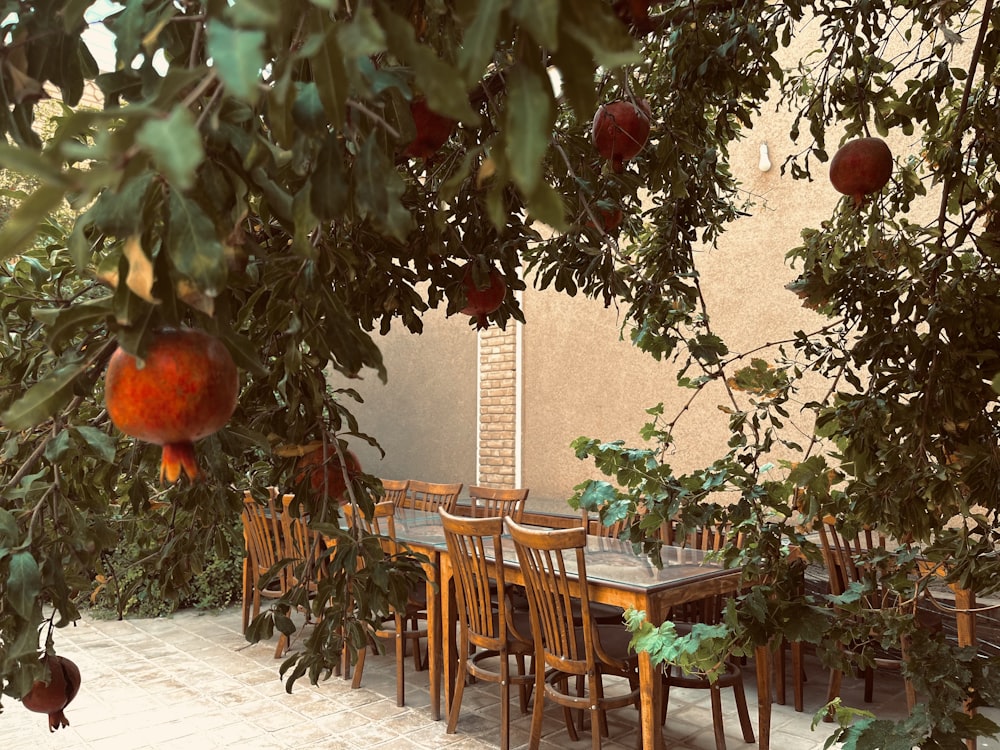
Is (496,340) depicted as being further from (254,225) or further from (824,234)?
(254,225)

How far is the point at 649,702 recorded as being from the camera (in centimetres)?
285

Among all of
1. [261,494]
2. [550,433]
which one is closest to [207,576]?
[550,433]

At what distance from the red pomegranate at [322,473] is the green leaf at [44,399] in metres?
0.66

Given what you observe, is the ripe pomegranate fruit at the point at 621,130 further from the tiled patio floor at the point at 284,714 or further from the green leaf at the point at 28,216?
the tiled patio floor at the point at 284,714

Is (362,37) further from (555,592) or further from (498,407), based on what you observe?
(498,407)

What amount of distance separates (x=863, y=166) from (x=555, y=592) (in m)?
1.87

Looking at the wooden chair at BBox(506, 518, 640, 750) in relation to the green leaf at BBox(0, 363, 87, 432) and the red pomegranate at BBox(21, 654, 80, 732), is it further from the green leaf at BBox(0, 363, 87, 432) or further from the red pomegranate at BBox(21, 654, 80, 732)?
the green leaf at BBox(0, 363, 87, 432)

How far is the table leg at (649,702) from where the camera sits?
2824 mm

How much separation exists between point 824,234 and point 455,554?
2.00 metres

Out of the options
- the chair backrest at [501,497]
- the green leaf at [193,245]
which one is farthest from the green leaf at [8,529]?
the chair backrest at [501,497]

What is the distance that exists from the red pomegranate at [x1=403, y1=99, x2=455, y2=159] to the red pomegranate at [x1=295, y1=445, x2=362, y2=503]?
19.5 inches

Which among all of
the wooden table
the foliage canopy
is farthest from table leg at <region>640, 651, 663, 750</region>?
the foliage canopy

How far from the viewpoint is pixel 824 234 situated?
2203 millimetres

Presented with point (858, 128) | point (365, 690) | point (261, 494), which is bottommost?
point (365, 690)
